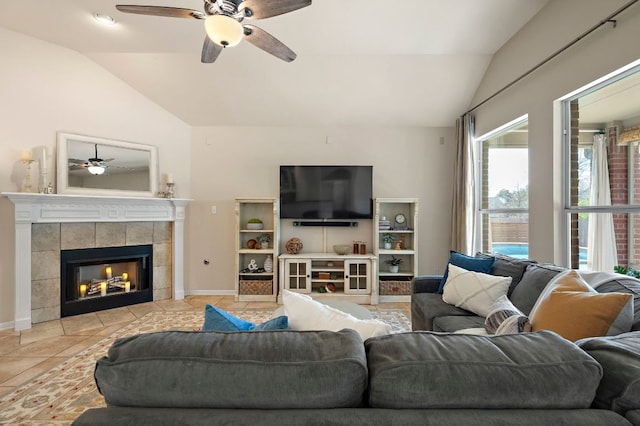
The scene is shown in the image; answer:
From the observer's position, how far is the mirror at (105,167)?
3.69 meters

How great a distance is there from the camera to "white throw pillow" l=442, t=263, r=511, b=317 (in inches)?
90.1

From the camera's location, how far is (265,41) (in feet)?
7.66

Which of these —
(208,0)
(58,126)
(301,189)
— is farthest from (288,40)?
(58,126)

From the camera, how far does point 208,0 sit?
1.97m

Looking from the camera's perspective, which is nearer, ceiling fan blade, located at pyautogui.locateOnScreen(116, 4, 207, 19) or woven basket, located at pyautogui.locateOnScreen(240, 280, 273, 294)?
ceiling fan blade, located at pyautogui.locateOnScreen(116, 4, 207, 19)

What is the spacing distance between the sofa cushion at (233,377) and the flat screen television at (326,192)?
372 centimetres

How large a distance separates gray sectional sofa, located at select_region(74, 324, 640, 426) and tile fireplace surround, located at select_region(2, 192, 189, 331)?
142 inches

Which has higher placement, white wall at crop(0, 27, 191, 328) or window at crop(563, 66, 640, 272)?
white wall at crop(0, 27, 191, 328)

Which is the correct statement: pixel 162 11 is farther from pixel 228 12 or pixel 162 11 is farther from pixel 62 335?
pixel 62 335

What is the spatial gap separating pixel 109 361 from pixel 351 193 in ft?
12.7

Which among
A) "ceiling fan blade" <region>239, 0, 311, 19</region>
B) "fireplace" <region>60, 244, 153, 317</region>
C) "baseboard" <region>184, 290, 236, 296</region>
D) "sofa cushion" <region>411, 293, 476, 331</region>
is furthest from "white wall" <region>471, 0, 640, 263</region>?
"fireplace" <region>60, 244, 153, 317</region>

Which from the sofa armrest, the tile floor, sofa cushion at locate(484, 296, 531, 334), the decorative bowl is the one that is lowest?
the tile floor

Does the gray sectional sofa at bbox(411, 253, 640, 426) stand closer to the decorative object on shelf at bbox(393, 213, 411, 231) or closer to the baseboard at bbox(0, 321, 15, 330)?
the decorative object on shelf at bbox(393, 213, 411, 231)

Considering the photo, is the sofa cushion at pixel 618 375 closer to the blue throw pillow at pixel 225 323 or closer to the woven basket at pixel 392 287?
the blue throw pillow at pixel 225 323
